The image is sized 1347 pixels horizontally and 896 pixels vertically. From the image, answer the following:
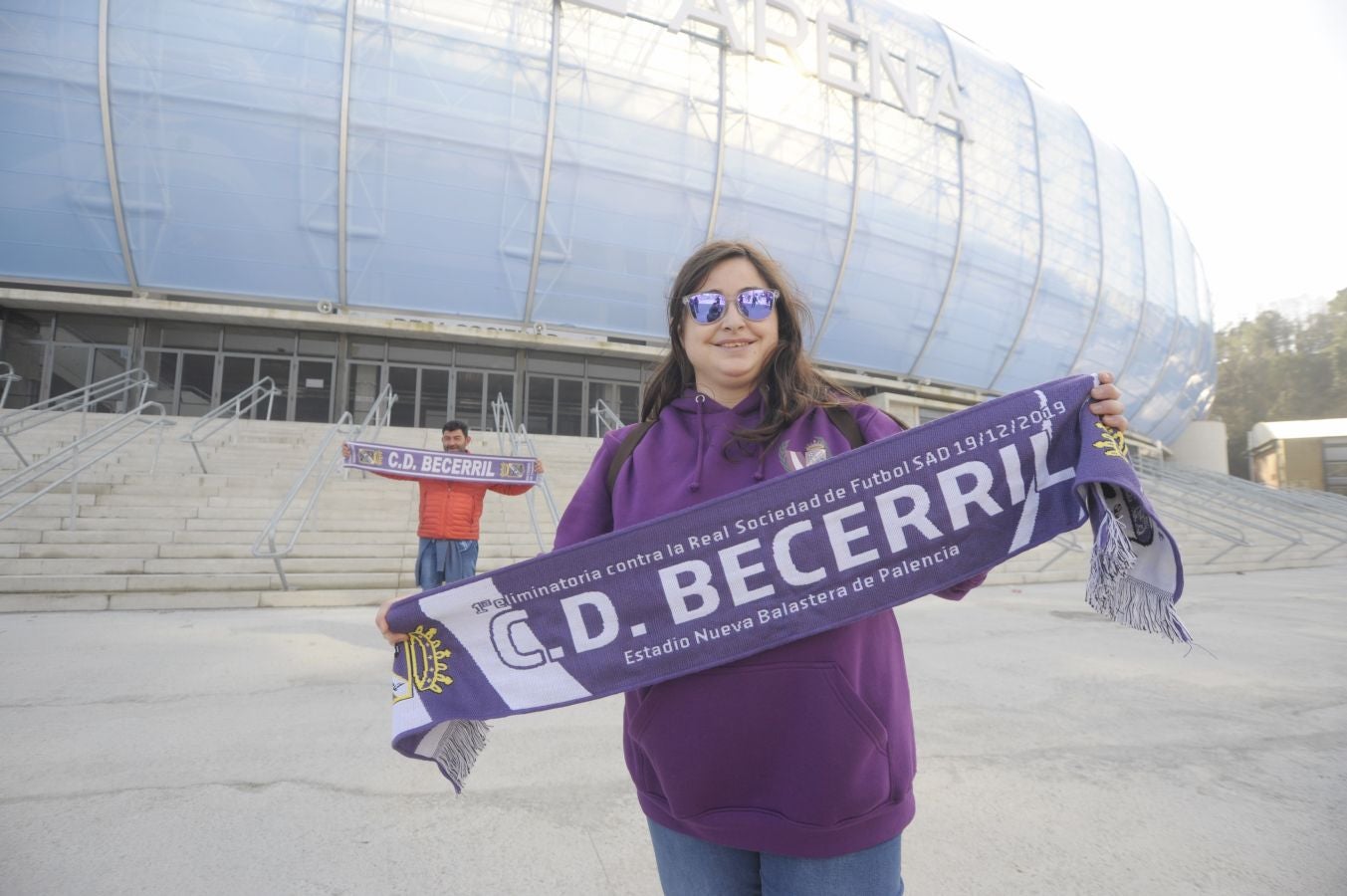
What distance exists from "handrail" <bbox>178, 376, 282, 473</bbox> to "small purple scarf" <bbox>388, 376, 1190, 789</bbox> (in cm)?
1044

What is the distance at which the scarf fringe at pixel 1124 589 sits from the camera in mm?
1401

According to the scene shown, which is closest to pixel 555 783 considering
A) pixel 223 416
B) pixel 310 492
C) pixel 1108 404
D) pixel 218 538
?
pixel 1108 404

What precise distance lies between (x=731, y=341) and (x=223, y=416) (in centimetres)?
1999

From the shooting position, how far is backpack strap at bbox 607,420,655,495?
5.08 ft

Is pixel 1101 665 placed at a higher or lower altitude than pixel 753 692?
lower

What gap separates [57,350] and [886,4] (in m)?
A: 26.1

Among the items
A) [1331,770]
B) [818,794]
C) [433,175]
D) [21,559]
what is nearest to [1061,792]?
[1331,770]

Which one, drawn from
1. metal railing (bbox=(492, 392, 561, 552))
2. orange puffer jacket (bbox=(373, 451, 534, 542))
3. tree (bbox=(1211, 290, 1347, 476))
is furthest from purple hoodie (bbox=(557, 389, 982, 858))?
tree (bbox=(1211, 290, 1347, 476))

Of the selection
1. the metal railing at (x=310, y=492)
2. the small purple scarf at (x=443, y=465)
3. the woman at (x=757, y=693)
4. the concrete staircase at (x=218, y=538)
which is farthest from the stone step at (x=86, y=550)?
the woman at (x=757, y=693)

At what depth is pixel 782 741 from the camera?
120cm

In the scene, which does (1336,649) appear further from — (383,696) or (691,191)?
(691,191)

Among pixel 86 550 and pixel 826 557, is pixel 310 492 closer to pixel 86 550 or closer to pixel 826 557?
pixel 86 550

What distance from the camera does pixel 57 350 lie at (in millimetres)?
17109

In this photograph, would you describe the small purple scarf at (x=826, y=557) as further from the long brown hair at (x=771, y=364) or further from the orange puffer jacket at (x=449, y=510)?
the orange puffer jacket at (x=449, y=510)
